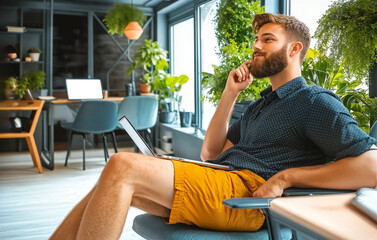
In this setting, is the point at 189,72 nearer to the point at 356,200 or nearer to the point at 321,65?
the point at 321,65

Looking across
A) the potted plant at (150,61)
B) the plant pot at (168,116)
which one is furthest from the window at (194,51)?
the potted plant at (150,61)

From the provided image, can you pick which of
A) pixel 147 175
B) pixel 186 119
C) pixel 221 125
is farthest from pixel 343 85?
pixel 186 119

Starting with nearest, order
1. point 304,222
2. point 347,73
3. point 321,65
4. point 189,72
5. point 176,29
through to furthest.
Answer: point 304,222 < point 347,73 < point 321,65 < point 189,72 < point 176,29

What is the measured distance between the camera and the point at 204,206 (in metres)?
1.52

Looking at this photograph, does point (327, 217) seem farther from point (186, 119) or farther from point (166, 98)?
point (166, 98)

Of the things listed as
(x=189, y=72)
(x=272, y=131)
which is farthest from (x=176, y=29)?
(x=272, y=131)

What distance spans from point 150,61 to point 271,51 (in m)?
4.65

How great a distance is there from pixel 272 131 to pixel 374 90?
1.18 metres

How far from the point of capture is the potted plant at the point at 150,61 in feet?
20.6

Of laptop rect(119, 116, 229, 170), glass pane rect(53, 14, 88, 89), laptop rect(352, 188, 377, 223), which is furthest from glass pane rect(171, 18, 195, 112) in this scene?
laptop rect(352, 188, 377, 223)

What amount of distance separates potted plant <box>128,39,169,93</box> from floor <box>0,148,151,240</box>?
140cm

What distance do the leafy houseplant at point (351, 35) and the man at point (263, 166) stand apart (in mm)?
378

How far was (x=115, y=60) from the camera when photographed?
6949mm

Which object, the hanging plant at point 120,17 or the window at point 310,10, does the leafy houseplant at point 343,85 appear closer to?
the window at point 310,10
